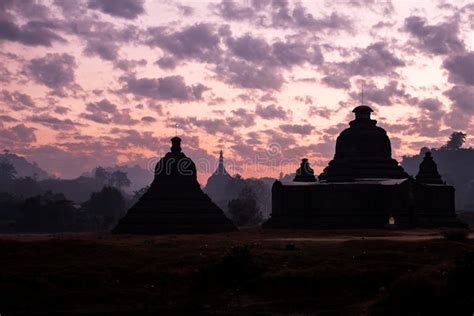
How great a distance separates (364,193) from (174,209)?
19901 millimetres

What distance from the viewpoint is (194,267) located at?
39.5m

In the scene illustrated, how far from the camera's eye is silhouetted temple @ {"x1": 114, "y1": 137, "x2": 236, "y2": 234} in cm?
7419

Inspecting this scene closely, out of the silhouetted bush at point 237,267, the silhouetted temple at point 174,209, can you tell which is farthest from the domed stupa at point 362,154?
the silhouetted bush at point 237,267

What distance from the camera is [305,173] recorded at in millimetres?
93062

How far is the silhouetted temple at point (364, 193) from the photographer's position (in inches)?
2933

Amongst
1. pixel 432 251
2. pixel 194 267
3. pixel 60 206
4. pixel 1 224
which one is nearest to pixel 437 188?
pixel 432 251

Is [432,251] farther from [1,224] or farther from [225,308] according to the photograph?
[1,224]

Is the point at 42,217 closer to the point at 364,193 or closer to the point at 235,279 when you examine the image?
the point at 364,193

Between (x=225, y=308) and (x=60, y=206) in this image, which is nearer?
(x=225, y=308)

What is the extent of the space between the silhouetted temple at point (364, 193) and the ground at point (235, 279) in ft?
94.9

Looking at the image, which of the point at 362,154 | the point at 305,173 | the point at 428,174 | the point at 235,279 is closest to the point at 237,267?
the point at 235,279

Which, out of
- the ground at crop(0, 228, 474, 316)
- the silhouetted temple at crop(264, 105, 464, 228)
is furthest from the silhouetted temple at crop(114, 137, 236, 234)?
the ground at crop(0, 228, 474, 316)

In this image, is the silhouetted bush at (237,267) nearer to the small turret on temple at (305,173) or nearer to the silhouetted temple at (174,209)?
the silhouetted temple at (174,209)

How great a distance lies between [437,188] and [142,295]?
4944 cm
